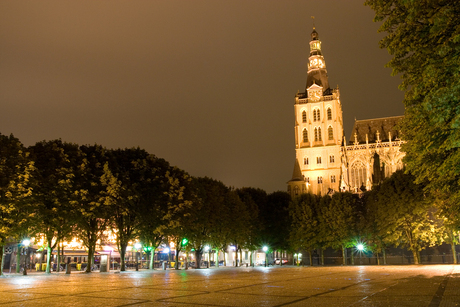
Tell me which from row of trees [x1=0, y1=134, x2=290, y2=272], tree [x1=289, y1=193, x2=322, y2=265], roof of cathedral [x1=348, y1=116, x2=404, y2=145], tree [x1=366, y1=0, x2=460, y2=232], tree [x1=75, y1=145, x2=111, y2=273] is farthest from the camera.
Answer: roof of cathedral [x1=348, y1=116, x2=404, y2=145]

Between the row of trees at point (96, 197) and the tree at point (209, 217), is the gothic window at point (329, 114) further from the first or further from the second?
the row of trees at point (96, 197)

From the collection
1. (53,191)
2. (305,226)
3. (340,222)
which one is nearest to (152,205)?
(53,191)

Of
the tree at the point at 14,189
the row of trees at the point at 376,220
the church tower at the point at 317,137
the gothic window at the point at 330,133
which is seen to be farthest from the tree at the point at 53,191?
the gothic window at the point at 330,133

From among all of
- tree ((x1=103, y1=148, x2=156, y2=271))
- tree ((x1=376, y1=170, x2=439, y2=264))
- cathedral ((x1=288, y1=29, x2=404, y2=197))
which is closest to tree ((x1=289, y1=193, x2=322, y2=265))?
tree ((x1=376, y1=170, x2=439, y2=264))

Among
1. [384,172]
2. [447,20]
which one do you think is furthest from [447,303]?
[384,172]

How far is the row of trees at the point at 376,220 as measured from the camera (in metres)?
61.4

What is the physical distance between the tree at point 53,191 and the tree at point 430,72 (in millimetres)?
32216

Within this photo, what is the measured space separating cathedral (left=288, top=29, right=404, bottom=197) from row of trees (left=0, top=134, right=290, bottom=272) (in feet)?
234

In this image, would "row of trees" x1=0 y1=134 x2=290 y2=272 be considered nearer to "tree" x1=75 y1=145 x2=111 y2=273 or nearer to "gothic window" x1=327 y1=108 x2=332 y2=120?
"tree" x1=75 y1=145 x2=111 y2=273

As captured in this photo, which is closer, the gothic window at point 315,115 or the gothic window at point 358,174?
the gothic window at point 358,174

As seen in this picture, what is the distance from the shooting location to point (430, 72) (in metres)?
15.4

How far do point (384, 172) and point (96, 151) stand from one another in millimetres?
92794

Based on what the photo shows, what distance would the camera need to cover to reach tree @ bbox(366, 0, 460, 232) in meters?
15.0

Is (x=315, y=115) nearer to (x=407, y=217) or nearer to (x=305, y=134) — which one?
(x=305, y=134)
